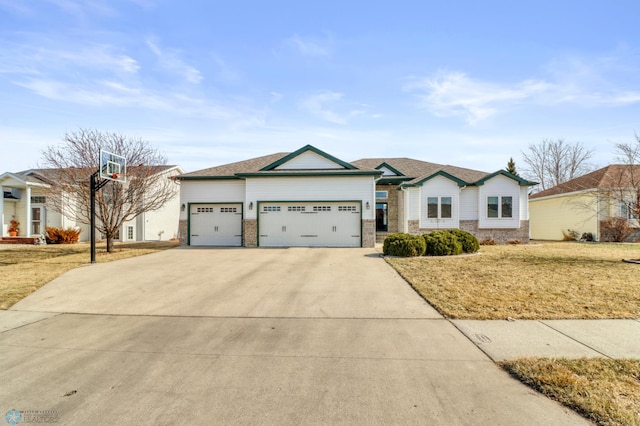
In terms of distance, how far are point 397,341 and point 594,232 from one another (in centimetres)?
2517

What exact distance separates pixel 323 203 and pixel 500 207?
11740mm

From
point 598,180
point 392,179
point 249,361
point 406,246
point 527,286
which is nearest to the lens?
point 249,361

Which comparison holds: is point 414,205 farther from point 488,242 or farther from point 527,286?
point 527,286

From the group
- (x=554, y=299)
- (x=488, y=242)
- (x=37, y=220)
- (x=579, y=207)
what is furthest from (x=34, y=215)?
(x=579, y=207)

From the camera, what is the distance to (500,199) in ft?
70.0

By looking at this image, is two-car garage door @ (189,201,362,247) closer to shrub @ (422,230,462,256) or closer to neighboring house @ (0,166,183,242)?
shrub @ (422,230,462,256)

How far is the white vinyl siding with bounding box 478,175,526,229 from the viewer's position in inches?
836

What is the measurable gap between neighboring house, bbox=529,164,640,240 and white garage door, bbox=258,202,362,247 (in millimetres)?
14253

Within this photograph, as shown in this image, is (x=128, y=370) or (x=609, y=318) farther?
(x=609, y=318)

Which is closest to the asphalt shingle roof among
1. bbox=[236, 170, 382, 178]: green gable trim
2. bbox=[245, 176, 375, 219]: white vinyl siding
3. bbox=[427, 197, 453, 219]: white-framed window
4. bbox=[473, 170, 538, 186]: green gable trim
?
bbox=[473, 170, 538, 186]: green gable trim

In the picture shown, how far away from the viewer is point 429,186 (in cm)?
2136

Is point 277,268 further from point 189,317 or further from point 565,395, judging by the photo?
point 565,395

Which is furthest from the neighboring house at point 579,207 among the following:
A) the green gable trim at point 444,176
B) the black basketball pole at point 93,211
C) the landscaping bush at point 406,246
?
the black basketball pole at point 93,211

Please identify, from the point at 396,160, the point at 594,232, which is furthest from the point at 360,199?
the point at 594,232
